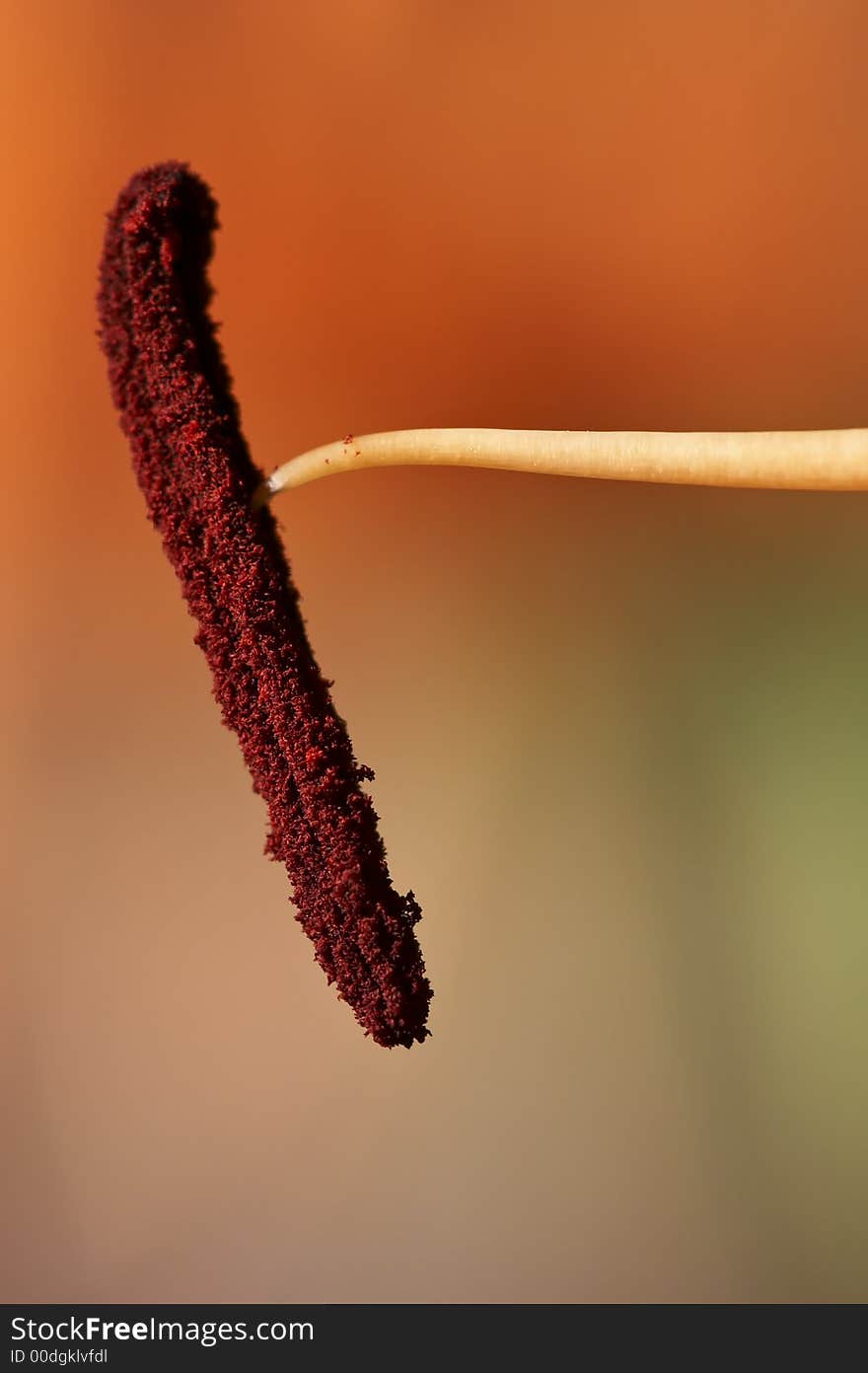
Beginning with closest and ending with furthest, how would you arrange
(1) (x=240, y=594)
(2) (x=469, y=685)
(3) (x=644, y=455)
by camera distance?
(3) (x=644, y=455)
(1) (x=240, y=594)
(2) (x=469, y=685)

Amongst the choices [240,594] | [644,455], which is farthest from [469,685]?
[644,455]

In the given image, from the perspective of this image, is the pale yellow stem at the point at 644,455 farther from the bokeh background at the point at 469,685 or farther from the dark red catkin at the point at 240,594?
the bokeh background at the point at 469,685

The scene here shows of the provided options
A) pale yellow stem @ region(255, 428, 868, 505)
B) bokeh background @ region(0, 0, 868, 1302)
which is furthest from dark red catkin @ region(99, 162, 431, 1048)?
bokeh background @ region(0, 0, 868, 1302)

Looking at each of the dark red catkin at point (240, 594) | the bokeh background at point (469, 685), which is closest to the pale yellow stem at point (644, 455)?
the dark red catkin at point (240, 594)

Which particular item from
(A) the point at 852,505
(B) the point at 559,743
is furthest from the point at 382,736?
(A) the point at 852,505

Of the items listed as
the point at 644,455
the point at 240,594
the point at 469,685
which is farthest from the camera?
the point at 469,685

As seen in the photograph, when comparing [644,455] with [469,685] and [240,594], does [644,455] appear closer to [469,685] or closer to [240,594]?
[240,594]
